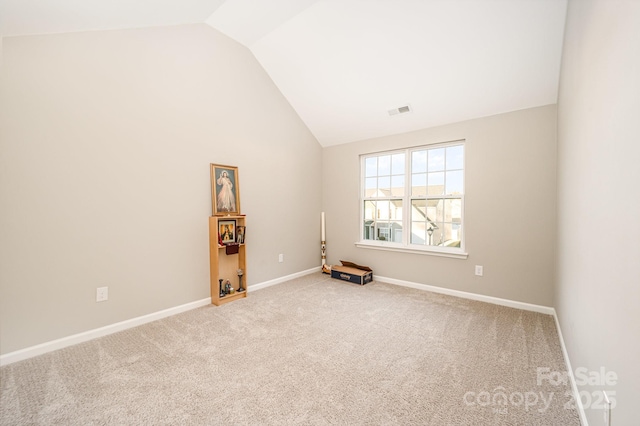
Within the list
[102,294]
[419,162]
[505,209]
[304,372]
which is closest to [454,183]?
[419,162]


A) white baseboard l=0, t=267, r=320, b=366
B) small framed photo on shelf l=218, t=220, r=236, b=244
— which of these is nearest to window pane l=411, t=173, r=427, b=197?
small framed photo on shelf l=218, t=220, r=236, b=244

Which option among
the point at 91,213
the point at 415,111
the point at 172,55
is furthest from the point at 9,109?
the point at 415,111

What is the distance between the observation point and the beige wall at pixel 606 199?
85 cm

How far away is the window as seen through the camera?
3500 millimetres

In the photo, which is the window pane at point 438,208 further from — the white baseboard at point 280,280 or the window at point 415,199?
the white baseboard at point 280,280

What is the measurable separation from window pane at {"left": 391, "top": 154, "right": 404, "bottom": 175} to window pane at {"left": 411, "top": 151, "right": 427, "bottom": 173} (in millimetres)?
168

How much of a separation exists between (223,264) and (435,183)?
2.94m

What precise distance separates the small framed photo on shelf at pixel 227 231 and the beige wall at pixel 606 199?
10.2ft

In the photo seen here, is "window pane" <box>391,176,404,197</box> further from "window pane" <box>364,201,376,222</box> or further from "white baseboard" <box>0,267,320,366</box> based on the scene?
"white baseboard" <box>0,267,320,366</box>

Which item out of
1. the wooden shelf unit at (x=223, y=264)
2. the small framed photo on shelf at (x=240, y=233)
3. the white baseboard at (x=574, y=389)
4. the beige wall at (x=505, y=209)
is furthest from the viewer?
the small framed photo on shelf at (x=240, y=233)

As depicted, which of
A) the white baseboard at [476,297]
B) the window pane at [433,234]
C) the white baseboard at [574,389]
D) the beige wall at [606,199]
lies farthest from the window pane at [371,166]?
the white baseboard at [574,389]

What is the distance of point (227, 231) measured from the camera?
10.8ft

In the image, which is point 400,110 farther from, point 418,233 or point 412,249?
point 412,249

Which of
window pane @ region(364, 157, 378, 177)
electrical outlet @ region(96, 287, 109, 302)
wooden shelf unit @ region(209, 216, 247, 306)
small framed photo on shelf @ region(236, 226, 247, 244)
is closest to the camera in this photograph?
electrical outlet @ region(96, 287, 109, 302)
